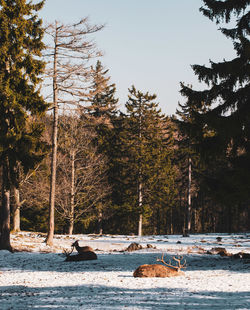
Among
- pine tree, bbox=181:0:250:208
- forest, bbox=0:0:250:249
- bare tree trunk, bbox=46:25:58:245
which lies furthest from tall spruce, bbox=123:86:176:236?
pine tree, bbox=181:0:250:208

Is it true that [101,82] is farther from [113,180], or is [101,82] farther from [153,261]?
[113,180]

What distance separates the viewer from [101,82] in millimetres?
19312

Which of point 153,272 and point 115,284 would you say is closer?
point 115,284

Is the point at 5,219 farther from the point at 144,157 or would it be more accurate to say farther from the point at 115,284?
the point at 144,157

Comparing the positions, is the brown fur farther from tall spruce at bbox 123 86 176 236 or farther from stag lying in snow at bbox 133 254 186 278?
tall spruce at bbox 123 86 176 236

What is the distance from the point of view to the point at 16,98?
16391 millimetres

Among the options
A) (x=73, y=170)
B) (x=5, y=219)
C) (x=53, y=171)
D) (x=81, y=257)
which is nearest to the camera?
(x=81, y=257)

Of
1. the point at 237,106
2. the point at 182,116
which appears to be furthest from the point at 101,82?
the point at 182,116

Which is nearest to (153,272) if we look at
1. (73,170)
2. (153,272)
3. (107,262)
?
(153,272)

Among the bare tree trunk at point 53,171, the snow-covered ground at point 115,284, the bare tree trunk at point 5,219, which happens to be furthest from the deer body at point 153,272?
the bare tree trunk at point 53,171

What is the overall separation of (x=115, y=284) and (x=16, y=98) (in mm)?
10379

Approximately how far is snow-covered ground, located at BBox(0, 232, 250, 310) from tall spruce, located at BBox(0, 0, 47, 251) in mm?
4266

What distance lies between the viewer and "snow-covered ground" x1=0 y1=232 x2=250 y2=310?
776 cm

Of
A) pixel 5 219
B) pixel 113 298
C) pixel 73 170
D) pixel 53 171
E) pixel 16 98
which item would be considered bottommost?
pixel 113 298
